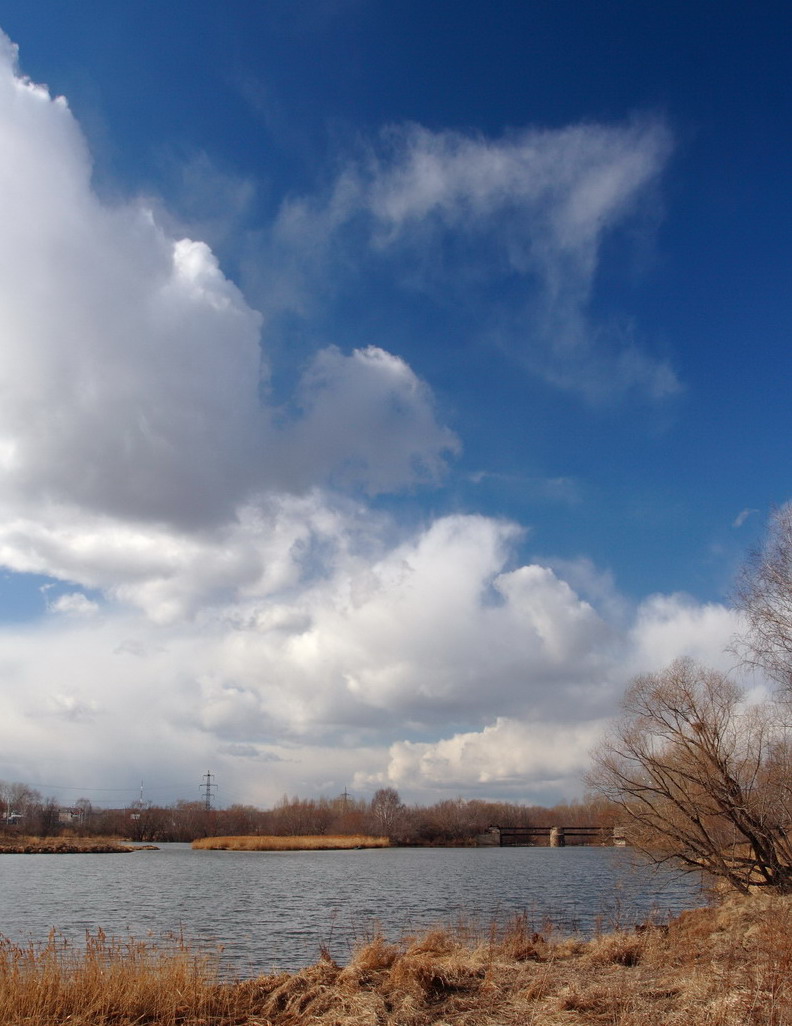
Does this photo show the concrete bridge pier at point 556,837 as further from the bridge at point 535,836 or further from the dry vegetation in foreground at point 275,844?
the dry vegetation in foreground at point 275,844

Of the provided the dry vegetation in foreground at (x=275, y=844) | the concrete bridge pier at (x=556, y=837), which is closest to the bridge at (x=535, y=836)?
the concrete bridge pier at (x=556, y=837)

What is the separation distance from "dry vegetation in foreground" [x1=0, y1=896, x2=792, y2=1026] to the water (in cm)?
337

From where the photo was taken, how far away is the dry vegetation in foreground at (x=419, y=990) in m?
11.9

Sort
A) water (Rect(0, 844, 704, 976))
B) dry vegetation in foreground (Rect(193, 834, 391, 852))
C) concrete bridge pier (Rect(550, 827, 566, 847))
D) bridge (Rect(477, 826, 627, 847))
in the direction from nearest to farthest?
water (Rect(0, 844, 704, 976)) < dry vegetation in foreground (Rect(193, 834, 391, 852)) < bridge (Rect(477, 826, 627, 847)) < concrete bridge pier (Rect(550, 827, 566, 847))

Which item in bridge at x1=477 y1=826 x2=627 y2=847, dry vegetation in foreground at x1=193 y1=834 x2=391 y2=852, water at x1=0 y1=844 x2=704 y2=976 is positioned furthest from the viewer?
bridge at x1=477 y1=826 x2=627 y2=847

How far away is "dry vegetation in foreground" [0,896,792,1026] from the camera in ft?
39.0

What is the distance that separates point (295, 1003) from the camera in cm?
1366

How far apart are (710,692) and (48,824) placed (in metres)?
138

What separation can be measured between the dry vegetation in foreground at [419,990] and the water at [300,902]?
337 centimetres

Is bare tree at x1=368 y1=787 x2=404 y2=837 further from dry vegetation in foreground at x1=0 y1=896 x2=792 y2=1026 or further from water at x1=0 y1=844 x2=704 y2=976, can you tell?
dry vegetation in foreground at x1=0 y1=896 x2=792 y2=1026

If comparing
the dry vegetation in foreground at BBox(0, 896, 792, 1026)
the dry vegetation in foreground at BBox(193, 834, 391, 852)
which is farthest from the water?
the dry vegetation in foreground at BBox(193, 834, 391, 852)

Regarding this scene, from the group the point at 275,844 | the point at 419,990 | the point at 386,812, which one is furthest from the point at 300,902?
the point at 386,812

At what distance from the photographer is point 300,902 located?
38.3 metres

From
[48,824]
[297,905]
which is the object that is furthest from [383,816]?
[297,905]
